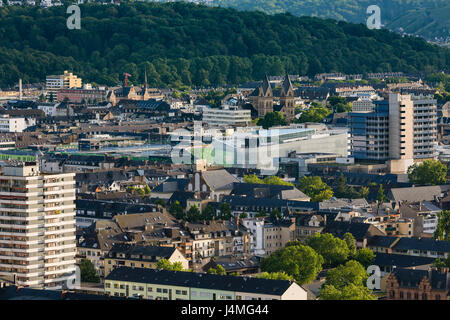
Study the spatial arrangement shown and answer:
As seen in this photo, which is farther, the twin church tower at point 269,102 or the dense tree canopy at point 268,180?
the twin church tower at point 269,102

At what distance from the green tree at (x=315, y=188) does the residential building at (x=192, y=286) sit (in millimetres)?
25395

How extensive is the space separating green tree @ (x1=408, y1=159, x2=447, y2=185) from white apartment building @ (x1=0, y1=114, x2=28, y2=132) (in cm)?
5362

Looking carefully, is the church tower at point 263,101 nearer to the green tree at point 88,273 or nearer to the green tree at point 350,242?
the green tree at point 350,242

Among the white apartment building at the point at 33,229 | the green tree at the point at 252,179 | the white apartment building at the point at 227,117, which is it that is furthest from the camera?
the white apartment building at the point at 227,117

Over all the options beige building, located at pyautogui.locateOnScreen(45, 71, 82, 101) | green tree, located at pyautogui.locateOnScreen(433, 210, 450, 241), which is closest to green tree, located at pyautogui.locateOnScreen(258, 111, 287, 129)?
beige building, located at pyautogui.locateOnScreen(45, 71, 82, 101)

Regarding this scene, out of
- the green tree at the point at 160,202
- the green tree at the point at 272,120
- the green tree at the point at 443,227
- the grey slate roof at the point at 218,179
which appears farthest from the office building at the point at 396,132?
the green tree at the point at 272,120

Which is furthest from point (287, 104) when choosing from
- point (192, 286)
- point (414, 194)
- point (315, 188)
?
point (192, 286)

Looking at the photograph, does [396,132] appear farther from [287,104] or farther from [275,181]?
[287,104]

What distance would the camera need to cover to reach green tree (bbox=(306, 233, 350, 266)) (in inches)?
2115

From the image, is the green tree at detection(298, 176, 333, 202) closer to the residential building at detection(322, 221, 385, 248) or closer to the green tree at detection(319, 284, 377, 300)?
the residential building at detection(322, 221, 385, 248)

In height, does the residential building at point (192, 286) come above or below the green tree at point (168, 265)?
below

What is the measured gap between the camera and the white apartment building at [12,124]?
12638 centimetres

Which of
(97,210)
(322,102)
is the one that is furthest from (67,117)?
(97,210)
